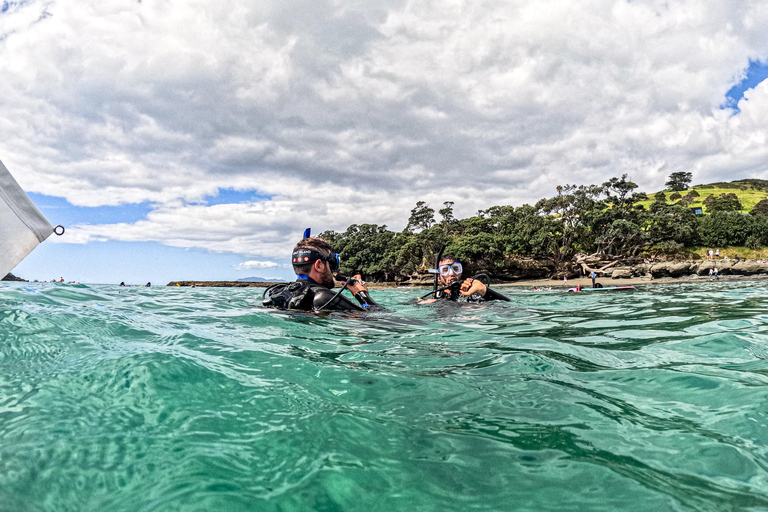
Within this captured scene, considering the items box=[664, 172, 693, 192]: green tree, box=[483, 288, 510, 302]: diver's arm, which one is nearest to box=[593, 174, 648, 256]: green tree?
box=[483, 288, 510, 302]: diver's arm

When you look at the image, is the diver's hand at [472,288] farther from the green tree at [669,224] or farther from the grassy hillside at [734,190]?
the grassy hillside at [734,190]

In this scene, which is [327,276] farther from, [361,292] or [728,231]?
[728,231]

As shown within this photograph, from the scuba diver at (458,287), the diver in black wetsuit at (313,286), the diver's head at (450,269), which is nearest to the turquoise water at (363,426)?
the diver in black wetsuit at (313,286)

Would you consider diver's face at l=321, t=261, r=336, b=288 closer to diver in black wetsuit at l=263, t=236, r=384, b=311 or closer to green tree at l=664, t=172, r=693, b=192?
diver in black wetsuit at l=263, t=236, r=384, b=311

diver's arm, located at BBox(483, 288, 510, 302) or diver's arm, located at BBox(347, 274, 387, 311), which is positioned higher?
diver's arm, located at BBox(347, 274, 387, 311)

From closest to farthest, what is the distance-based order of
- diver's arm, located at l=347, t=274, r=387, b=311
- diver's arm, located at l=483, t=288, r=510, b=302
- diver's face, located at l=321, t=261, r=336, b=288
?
diver's face, located at l=321, t=261, r=336, b=288
diver's arm, located at l=347, t=274, r=387, b=311
diver's arm, located at l=483, t=288, r=510, b=302

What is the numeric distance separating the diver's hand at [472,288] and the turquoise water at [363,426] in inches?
207

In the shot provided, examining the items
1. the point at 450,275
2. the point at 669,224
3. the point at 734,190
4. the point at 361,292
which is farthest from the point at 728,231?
the point at 734,190

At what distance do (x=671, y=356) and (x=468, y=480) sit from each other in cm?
323

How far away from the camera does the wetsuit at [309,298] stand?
250 inches

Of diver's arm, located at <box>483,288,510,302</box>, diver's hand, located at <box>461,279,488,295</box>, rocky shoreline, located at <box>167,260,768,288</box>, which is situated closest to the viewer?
diver's hand, located at <box>461,279,488,295</box>

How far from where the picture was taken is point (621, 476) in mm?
1579

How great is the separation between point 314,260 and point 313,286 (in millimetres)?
512

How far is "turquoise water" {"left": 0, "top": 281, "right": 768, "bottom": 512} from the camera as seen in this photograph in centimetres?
145
